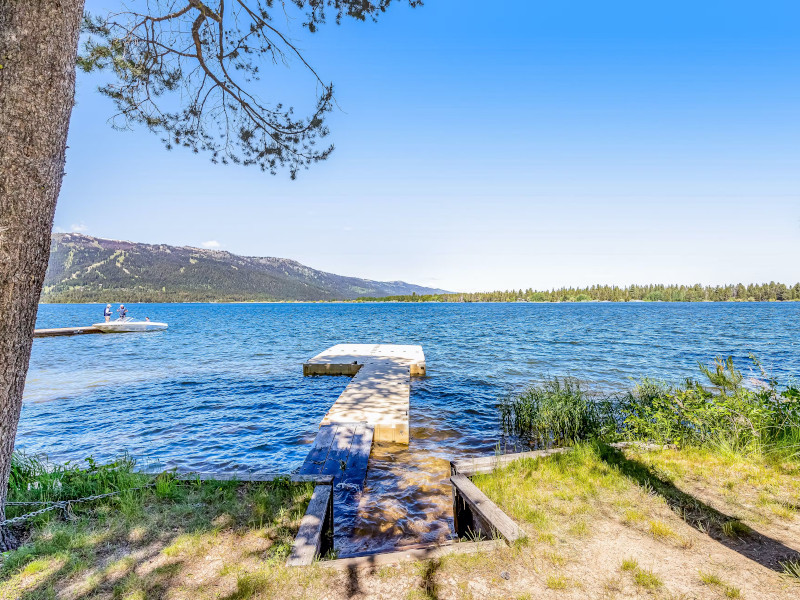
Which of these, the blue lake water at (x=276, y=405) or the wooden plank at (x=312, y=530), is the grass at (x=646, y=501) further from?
the wooden plank at (x=312, y=530)

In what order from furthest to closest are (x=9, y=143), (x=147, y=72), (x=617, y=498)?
(x=147, y=72) < (x=617, y=498) < (x=9, y=143)

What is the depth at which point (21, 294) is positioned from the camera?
2787mm

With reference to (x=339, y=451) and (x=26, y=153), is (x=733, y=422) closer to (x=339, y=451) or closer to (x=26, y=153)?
(x=339, y=451)

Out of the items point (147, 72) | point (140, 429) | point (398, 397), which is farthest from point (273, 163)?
point (140, 429)

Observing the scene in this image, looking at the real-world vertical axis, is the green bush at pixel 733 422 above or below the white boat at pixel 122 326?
above

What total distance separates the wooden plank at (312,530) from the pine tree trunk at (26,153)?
93.7 inches

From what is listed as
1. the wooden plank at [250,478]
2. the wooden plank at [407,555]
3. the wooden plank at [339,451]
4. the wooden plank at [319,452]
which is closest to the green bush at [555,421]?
the wooden plank at [339,451]

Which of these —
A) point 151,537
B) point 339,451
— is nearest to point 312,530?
point 151,537

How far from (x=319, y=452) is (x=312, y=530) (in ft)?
10.2

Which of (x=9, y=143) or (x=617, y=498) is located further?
(x=617, y=498)

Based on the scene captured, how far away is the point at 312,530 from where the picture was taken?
3359 millimetres

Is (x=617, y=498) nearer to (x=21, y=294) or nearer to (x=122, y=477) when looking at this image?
(x=122, y=477)

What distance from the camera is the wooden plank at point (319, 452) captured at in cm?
582

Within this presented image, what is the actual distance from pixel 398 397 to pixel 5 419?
24.5 ft
